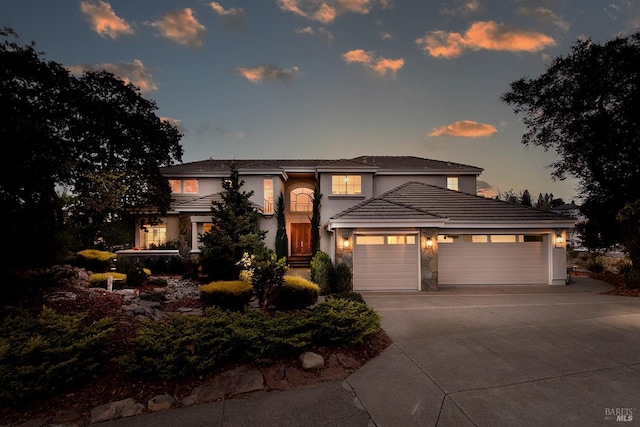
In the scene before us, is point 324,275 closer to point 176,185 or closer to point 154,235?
point 176,185

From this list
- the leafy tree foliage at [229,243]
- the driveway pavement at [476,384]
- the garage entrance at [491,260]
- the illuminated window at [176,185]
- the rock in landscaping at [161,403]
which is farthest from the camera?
the illuminated window at [176,185]

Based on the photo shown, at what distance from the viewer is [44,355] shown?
3.99 meters

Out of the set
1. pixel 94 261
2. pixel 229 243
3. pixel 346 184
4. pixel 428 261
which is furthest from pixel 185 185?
pixel 428 261

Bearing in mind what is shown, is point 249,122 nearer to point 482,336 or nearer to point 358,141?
point 358,141

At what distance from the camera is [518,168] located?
2153cm

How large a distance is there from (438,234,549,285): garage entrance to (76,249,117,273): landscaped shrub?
44.6ft

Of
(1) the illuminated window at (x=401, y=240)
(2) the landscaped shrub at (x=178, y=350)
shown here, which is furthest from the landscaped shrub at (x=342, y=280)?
(2) the landscaped shrub at (x=178, y=350)

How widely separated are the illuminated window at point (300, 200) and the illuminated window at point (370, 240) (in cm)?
980

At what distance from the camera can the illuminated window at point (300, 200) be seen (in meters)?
22.0

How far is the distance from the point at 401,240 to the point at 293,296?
5796 millimetres

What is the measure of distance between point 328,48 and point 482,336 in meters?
13.8

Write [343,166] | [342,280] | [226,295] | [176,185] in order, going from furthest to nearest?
1. [176,185]
2. [343,166]
3. [342,280]
4. [226,295]

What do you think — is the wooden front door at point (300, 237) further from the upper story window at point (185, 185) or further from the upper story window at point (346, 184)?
the upper story window at point (185, 185)
